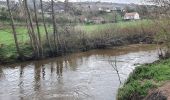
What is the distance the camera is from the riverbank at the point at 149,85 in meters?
18.6

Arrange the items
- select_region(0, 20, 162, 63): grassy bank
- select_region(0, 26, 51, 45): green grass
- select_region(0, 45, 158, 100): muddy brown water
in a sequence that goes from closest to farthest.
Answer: select_region(0, 45, 158, 100): muddy brown water < select_region(0, 20, 162, 63): grassy bank < select_region(0, 26, 51, 45): green grass

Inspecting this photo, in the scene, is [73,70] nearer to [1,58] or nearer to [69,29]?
[1,58]

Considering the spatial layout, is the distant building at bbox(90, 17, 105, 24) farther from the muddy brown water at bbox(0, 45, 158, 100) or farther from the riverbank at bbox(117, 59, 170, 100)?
the riverbank at bbox(117, 59, 170, 100)

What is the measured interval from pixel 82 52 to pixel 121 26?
1474 centimetres

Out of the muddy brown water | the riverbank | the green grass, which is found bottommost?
the muddy brown water

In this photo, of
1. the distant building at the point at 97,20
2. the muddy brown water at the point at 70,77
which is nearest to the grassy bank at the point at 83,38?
the muddy brown water at the point at 70,77

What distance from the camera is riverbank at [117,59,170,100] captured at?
18.6 metres

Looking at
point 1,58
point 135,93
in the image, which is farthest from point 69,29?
point 135,93

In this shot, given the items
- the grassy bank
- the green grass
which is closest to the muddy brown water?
the grassy bank

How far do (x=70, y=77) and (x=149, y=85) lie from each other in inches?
561

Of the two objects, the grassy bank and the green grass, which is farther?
the green grass

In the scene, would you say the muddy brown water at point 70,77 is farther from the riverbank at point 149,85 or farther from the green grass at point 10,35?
the green grass at point 10,35

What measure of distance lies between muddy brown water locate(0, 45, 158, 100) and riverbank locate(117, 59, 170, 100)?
3407 millimetres

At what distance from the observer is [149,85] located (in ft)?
68.5
